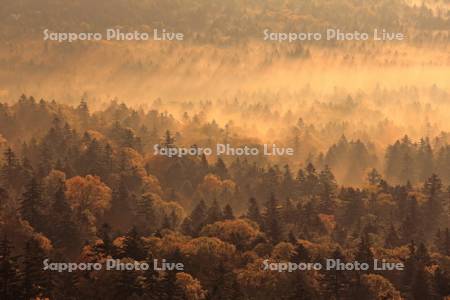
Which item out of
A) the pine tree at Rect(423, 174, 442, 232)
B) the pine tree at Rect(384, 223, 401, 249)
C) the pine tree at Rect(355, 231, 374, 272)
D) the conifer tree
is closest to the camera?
the pine tree at Rect(355, 231, 374, 272)

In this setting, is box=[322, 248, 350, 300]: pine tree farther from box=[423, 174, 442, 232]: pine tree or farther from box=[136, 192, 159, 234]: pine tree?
box=[136, 192, 159, 234]: pine tree

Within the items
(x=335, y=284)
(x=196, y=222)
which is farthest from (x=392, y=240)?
(x=196, y=222)

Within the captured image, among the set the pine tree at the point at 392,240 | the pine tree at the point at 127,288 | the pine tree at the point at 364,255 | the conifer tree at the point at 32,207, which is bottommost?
the pine tree at the point at 127,288

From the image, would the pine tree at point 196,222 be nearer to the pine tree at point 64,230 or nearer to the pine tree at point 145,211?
the pine tree at point 145,211

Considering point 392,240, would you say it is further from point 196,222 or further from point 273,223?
point 196,222

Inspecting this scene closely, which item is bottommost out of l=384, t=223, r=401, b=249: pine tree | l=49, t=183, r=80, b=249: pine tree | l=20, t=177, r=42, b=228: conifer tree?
l=384, t=223, r=401, b=249: pine tree

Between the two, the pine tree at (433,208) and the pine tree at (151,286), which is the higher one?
the pine tree at (433,208)

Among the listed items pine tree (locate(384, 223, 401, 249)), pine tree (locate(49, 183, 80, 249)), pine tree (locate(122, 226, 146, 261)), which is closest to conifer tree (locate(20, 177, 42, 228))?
pine tree (locate(49, 183, 80, 249))

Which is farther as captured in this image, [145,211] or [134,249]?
[145,211]

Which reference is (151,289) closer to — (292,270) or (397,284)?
(292,270)

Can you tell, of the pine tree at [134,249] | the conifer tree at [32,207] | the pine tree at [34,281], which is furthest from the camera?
the conifer tree at [32,207]

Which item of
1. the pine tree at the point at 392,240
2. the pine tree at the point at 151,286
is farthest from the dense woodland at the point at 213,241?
the pine tree at the point at 392,240
